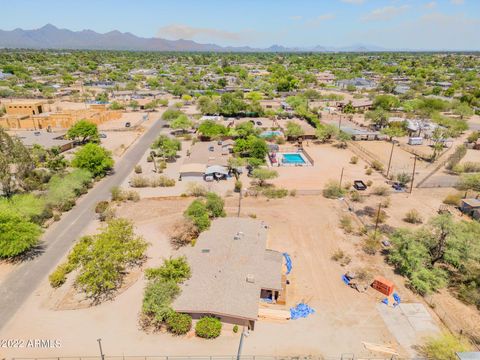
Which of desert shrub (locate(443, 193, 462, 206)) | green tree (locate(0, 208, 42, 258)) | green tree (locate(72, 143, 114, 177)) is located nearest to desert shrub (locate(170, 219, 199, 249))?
green tree (locate(0, 208, 42, 258))

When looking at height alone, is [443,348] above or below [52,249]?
above

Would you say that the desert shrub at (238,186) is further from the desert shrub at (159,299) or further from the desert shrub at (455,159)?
the desert shrub at (455,159)

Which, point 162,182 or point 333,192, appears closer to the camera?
point 333,192

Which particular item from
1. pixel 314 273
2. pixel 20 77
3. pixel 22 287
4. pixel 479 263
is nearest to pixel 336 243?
pixel 314 273

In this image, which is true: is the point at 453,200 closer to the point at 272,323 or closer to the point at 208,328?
the point at 272,323

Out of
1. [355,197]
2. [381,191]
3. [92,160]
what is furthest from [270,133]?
[92,160]

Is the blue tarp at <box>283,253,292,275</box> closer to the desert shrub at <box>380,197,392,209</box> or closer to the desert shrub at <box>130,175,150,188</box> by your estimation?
the desert shrub at <box>380,197,392,209</box>
